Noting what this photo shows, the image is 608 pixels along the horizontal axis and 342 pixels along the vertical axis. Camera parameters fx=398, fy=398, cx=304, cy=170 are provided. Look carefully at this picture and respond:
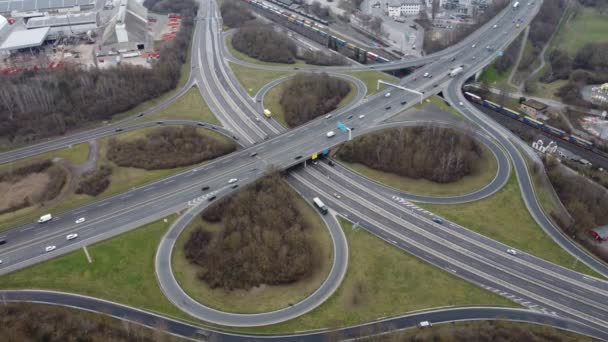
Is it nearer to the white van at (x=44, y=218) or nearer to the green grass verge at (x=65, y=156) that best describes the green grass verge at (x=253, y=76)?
the green grass verge at (x=65, y=156)

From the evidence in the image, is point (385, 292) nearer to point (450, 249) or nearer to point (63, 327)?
point (450, 249)

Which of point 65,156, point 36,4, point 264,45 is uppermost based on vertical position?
point 36,4

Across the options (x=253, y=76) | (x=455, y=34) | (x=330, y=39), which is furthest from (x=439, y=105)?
(x=330, y=39)

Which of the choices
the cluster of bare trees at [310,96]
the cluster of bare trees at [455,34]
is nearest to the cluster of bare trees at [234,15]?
the cluster of bare trees at [310,96]

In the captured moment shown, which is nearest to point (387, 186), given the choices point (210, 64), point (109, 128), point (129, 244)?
point (129, 244)

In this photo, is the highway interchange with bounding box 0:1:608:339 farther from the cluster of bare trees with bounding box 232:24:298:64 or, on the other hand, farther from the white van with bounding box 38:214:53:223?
the cluster of bare trees with bounding box 232:24:298:64

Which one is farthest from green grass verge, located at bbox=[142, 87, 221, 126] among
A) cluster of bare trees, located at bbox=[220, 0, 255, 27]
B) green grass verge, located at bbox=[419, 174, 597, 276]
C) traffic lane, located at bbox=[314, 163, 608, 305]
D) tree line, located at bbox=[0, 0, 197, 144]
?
cluster of bare trees, located at bbox=[220, 0, 255, 27]

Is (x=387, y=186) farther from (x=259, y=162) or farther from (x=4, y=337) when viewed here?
(x=4, y=337)
